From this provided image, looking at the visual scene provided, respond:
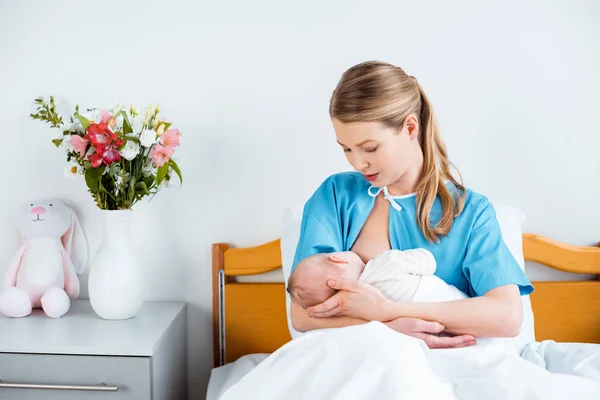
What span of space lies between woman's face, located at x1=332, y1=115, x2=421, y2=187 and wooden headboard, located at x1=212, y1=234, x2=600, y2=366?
63 centimetres

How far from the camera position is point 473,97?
208cm

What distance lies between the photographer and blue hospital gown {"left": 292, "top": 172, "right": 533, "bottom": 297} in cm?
154

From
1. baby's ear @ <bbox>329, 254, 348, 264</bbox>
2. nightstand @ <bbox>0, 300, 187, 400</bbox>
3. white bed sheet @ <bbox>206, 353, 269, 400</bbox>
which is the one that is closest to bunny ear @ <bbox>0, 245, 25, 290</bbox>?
nightstand @ <bbox>0, 300, 187, 400</bbox>

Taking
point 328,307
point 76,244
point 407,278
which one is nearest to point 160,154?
point 76,244

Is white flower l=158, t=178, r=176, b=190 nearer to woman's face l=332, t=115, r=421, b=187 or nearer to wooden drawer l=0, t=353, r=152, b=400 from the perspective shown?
wooden drawer l=0, t=353, r=152, b=400

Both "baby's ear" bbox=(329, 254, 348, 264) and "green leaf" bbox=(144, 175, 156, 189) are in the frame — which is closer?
"baby's ear" bbox=(329, 254, 348, 264)

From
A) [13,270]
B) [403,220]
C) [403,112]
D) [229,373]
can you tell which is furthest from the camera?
[13,270]

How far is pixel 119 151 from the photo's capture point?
187 centimetres

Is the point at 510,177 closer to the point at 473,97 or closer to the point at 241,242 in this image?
the point at 473,97

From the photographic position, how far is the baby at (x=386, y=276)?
148 cm

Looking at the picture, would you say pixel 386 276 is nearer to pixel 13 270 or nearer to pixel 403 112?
pixel 403 112

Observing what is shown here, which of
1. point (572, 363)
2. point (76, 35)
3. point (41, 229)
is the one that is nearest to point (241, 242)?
point (41, 229)

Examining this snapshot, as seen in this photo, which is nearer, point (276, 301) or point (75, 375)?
point (75, 375)

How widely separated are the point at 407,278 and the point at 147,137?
0.90 m
